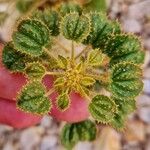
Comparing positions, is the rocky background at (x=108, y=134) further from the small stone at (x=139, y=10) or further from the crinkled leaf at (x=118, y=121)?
the crinkled leaf at (x=118, y=121)

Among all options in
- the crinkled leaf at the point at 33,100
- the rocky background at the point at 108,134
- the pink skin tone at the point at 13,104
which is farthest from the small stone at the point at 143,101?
the crinkled leaf at the point at 33,100

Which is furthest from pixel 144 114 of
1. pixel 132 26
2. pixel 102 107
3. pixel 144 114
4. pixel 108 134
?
pixel 102 107

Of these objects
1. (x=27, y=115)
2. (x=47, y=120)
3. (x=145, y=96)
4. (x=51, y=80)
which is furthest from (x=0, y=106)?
(x=145, y=96)

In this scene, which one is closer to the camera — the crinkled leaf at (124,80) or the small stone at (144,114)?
the crinkled leaf at (124,80)

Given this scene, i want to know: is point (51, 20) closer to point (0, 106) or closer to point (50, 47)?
point (50, 47)

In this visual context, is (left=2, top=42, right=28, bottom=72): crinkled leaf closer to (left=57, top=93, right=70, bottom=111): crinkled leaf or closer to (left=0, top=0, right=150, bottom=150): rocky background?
(left=57, top=93, right=70, bottom=111): crinkled leaf

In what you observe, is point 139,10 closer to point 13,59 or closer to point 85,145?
point 85,145

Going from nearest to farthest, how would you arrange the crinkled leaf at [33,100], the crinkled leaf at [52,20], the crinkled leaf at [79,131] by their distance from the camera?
the crinkled leaf at [33,100] < the crinkled leaf at [52,20] < the crinkled leaf at [79,131]
